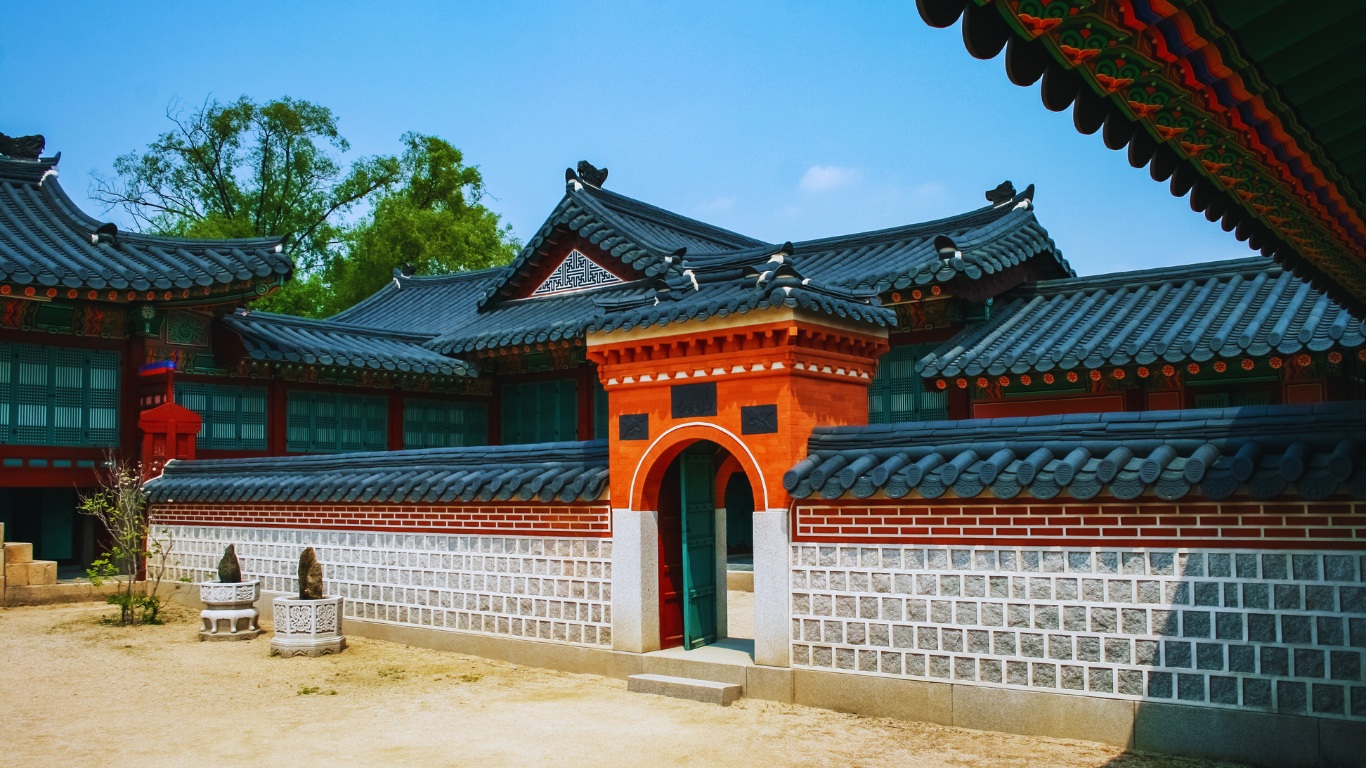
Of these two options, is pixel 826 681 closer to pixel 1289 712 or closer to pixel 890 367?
pixel 1289 712

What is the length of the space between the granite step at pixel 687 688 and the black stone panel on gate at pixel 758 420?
200 centimetres

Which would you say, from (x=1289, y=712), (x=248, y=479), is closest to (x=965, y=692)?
(x=1289, y=712)

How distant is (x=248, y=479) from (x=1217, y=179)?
12010mm

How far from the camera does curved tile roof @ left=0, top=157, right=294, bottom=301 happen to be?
14.5 metres

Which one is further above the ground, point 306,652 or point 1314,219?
point 1314,219

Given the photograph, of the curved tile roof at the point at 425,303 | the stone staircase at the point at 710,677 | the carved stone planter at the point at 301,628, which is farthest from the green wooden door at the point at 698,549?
the curved tile roof at the point at 425,303

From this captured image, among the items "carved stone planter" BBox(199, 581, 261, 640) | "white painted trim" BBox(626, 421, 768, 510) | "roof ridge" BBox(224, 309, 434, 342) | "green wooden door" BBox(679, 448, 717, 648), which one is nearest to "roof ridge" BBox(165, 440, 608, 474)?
"white painted trim" BBox(626, 421, 768, 510)

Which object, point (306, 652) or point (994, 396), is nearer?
Result: point (306, 652)

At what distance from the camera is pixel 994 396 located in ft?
44.7

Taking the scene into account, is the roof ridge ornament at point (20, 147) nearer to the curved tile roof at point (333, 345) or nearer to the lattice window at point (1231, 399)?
the curved tile roof at point (333, 345)

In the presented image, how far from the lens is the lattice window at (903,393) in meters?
14.6

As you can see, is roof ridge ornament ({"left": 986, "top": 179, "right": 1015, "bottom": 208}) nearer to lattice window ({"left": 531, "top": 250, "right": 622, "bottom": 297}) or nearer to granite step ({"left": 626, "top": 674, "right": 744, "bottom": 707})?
lattice window ({"left": 531, "top": 250, "right": 622, "bottom": 297})

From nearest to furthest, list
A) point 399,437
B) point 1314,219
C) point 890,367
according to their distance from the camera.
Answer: point 1314,219 → point 890,367 → point 399,437

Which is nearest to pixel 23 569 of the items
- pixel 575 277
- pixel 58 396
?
pixel 58 396
